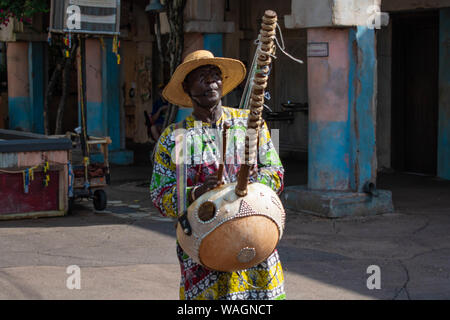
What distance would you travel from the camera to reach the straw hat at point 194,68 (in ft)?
12.2

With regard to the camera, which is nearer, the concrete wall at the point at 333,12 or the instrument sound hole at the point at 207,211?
the instrument sound hole at the point at 207,211

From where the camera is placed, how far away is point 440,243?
25.7 ft

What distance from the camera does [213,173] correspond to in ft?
11.9

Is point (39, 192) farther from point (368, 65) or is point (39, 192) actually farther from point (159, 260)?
point (368, 65)

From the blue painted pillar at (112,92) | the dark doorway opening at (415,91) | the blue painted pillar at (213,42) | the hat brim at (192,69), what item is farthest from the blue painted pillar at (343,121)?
the blue painted pillar at (112,92)

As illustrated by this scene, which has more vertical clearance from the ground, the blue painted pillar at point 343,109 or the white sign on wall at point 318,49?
the white sign on wall at point 318,49

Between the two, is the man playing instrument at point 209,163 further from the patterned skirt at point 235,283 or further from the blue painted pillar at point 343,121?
the blue painted pillar at point 343,121

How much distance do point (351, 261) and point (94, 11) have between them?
4844 millimetres

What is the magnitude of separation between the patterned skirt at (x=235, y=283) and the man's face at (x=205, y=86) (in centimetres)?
77

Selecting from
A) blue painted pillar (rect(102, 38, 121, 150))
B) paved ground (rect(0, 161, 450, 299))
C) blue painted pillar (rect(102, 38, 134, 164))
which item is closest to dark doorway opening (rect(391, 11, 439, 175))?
paved ground (rect(0, 161, 450, 299))

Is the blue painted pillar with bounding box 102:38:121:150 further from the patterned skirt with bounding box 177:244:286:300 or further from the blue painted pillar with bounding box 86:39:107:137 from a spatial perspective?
the patterned skirt with bounding box 177:244:286:300

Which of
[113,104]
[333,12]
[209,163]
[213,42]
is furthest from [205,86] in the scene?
[113,104]

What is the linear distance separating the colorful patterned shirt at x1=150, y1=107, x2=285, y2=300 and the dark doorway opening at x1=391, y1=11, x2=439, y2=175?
9.27 metres
